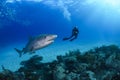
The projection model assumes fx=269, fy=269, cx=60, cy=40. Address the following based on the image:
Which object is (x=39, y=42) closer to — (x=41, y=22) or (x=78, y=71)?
(x=78, y=71)

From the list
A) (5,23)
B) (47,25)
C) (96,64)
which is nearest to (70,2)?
(47,25)

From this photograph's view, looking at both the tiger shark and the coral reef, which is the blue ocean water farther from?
the tiger shark

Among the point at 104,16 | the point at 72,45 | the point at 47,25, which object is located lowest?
the point at 72,45

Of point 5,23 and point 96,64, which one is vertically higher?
point 5,23

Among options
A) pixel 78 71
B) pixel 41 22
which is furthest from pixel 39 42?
pixel 41 22

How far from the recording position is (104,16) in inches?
1623

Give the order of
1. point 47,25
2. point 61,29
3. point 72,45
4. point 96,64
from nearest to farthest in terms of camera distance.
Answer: point 96,64
point 72,45
point 47,25
point 61,29

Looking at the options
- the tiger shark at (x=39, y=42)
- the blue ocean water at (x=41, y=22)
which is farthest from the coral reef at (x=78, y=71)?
the blue ocean water at (x=41, y=22)

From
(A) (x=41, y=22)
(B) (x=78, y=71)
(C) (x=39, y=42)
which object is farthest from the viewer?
(A) (x=41, y=22)

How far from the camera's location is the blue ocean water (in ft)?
68.8

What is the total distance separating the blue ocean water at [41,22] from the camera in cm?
2097

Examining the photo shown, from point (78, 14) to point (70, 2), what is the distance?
556 centimetres

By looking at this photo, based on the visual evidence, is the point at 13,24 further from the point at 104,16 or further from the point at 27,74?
the point at 104,16

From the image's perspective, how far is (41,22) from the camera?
28.0m
